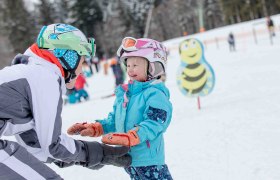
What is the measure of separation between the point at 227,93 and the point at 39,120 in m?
8.18

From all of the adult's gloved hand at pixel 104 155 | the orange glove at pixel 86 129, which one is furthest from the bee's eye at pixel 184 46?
the adult's gloved hand at pixel 104 155

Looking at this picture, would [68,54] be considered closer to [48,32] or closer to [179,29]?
[48,32]

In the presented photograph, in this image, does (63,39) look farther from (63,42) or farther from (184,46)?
(184,46)

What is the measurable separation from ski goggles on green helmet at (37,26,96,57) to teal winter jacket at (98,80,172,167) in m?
0.54

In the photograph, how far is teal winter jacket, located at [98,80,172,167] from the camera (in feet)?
8.66

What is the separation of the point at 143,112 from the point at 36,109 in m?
0.92

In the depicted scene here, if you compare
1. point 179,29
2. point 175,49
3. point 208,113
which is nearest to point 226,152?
point 208,113

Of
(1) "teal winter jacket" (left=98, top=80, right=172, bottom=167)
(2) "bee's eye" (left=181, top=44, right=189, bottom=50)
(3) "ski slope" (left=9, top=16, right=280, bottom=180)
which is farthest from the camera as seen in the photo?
(2) "bee's eye" (left=181, top=44, right=189, bottom=50)

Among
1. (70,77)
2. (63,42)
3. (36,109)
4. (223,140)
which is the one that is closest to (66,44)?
(63,42)

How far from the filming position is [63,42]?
2352 millimetres

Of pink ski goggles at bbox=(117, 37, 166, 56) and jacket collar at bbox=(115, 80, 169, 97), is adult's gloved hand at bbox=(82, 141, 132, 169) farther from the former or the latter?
pink ski goggles at bbox=(117, 37, 166, 56)

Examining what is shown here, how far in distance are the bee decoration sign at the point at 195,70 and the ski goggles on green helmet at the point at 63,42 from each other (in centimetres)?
562

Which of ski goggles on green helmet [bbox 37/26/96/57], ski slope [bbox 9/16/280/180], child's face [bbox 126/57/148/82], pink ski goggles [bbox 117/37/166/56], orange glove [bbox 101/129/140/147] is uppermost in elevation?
ski goggles on green helmet [bbox 37/26/96/57]

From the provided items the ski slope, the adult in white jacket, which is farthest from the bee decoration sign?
the adult in white jacket
